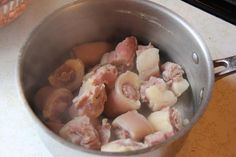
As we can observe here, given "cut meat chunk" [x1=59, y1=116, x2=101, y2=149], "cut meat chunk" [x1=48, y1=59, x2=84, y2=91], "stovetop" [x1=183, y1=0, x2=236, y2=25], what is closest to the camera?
"cut meat chunk" [x1=59, y1=116, x2=101, y2=149]

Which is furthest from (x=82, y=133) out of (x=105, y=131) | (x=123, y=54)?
(x=123, y=54)

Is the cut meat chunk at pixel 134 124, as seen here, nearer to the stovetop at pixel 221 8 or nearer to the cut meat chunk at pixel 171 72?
the cut meat chunk at pixel 171 72

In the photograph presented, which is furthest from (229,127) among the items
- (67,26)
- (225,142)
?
(67,26)

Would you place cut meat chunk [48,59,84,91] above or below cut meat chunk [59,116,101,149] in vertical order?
above

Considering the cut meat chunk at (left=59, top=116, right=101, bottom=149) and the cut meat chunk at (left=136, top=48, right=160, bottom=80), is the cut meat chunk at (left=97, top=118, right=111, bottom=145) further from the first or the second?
the cut meat chunk at (left=136, top=48, right=160, bottom=80)

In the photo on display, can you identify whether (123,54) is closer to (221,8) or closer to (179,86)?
(179,86)

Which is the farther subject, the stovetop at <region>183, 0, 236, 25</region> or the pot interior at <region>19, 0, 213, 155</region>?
the stovetop at <region>183, 0, 236, 25</region>

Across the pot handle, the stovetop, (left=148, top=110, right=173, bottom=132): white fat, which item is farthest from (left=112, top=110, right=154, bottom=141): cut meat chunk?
the stovetop

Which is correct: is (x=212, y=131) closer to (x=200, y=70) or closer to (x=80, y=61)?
(x=200, y=70)
